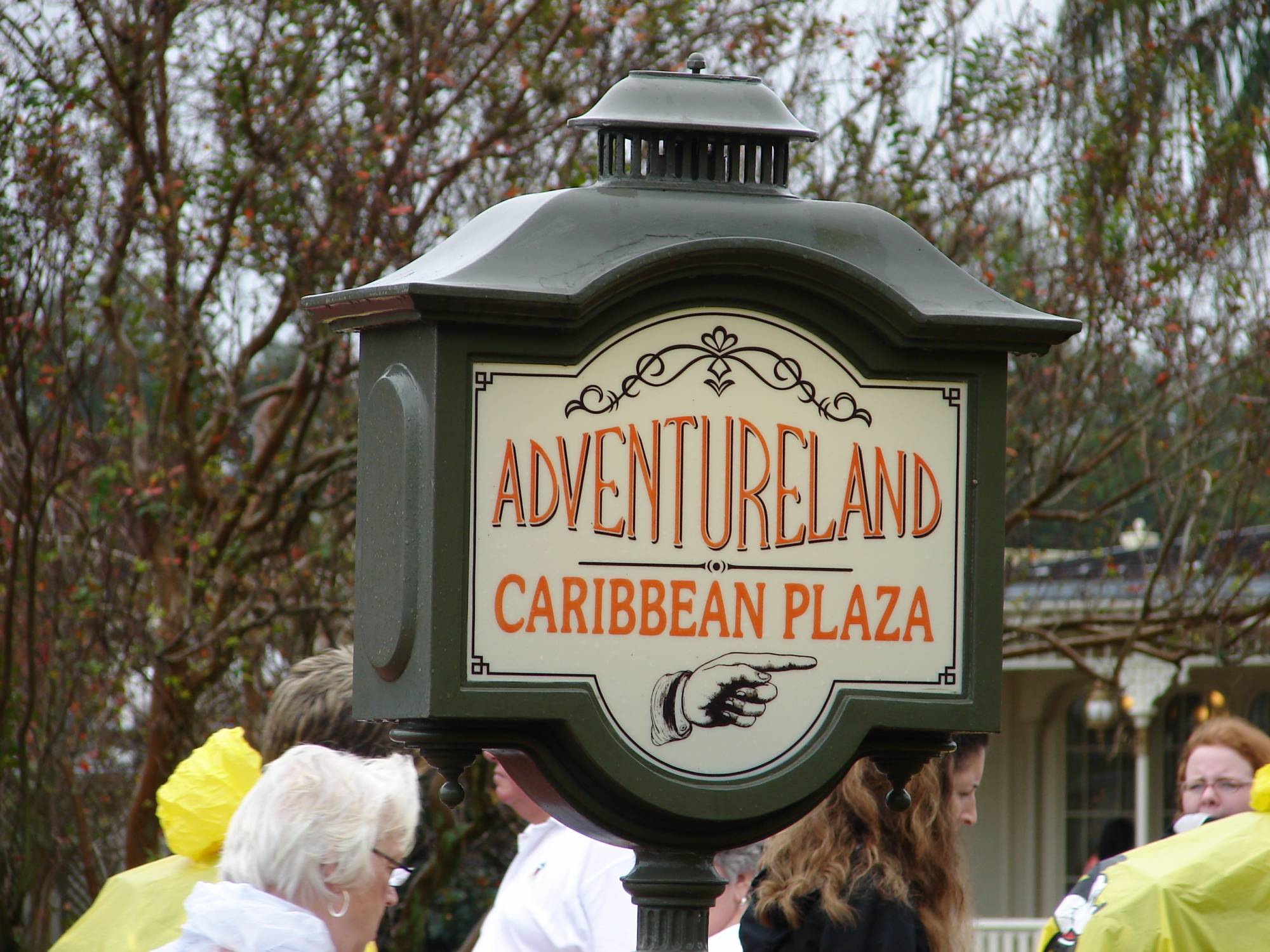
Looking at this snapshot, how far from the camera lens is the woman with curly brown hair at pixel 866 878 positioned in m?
2.84

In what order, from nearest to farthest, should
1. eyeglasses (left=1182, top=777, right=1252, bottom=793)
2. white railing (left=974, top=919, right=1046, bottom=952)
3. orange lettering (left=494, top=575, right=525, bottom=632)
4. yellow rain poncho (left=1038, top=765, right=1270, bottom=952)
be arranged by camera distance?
orange lettering (left=494, top=575, right=525, bottom=632)
yellow rain poncho (left=1038, top=765, right=1270, bottom=952)
eyeglasses (left=1182, top=777, right=1252, bottom=793)
white railing (left=974, top=919, right=1046, bottom=952)

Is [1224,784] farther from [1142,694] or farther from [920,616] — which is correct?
[1142,694]

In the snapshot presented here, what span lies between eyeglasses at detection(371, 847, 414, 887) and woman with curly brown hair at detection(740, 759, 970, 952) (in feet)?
→ 2.25

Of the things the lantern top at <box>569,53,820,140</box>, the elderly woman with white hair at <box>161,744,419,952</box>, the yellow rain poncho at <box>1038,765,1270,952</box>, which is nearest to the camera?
the lantern top at <box>569,53,820,140</box>

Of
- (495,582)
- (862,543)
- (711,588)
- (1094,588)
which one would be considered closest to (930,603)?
(862,543)

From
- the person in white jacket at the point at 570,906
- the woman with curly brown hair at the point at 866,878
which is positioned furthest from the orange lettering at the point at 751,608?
the person in white jacket at the point at 570,906

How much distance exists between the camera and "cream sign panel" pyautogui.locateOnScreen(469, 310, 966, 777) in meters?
1.49

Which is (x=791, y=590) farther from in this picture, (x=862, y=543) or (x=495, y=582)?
(x=495, y=582)

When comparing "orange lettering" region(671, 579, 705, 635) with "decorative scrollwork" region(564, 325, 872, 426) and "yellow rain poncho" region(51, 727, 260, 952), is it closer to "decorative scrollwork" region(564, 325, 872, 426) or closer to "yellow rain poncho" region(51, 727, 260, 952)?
"decorative scrollwork" region(564, 325, 872, 426)

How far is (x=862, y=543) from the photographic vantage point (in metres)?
1.56

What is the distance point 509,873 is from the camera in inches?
152

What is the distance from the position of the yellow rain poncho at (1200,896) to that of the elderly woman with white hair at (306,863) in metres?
1.51

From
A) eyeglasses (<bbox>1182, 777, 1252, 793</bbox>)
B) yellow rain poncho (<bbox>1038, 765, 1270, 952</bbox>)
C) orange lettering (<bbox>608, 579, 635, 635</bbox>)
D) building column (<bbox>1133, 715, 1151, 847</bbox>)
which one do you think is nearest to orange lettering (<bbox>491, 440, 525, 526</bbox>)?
orange lettering (<bbox>608, 579, 635, 635</bbox>)

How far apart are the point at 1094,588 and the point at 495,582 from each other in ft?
31.3
